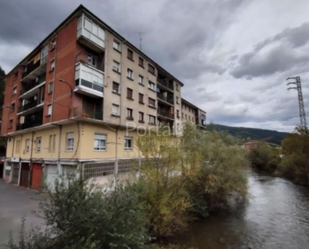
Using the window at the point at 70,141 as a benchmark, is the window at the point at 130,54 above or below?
above

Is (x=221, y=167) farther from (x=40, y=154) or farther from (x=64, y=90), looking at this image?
(x=40, y=154)

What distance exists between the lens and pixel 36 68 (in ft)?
81.8

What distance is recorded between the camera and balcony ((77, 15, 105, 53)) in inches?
749

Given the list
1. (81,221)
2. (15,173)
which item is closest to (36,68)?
(15,173)

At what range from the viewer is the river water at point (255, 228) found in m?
10.6

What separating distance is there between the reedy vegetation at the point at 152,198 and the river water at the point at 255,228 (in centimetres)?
107

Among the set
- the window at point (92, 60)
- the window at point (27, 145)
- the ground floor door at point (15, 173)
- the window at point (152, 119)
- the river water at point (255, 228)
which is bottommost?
the river water at point (255, 228)

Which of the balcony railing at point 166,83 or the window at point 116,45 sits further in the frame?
the balcony railing at point 166,83

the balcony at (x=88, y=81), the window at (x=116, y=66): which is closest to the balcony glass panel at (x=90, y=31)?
the window at (x=116, y=66)

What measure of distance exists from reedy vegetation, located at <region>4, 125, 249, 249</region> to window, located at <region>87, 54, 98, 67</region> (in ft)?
36.6

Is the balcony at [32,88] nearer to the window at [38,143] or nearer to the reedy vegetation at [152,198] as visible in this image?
the window at [38,143]

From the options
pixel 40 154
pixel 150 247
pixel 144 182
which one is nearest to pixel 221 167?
pixel 144 182

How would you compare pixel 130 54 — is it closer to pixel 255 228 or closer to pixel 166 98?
pixel 166 98

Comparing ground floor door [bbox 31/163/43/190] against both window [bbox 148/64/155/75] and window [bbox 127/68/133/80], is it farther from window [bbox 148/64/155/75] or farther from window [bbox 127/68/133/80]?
window [bbox 148/64/155/75]
